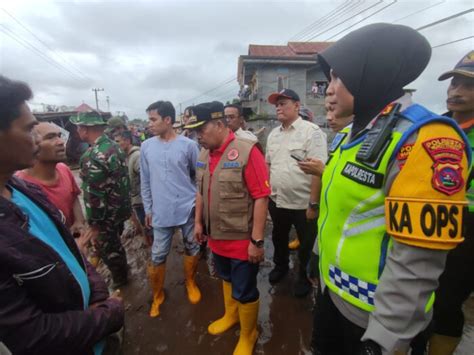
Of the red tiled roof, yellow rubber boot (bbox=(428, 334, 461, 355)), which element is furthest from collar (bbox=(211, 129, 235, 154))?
the red tiled roof

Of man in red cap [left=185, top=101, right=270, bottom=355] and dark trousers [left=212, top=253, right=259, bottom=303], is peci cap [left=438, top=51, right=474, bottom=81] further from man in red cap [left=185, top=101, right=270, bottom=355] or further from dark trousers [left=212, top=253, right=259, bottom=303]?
dark trousers [left=212, top=253, right=259, bottom=303]

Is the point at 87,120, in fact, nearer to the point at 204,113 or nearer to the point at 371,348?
the point at 204,113

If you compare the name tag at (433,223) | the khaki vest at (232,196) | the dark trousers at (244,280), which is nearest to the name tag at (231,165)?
the khaki vest at (232,196)

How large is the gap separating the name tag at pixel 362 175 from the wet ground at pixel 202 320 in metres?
2.05

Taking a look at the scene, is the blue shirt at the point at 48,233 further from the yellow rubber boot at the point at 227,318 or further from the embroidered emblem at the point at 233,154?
the yellow rubber boot at the point at 227,318

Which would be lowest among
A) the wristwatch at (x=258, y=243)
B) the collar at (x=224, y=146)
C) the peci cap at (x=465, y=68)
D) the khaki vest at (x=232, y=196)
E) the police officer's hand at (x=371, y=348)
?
the wristwatch at (x=258, y=243)

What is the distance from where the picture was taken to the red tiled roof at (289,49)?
56.2ft

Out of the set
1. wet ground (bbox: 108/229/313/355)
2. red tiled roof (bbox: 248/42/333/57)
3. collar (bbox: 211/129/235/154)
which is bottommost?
wet ground (bbox: 108/229/313/355)

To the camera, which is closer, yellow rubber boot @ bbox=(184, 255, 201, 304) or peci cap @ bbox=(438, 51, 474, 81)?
peci cap @ bbox=(438, 51, 474, 81)

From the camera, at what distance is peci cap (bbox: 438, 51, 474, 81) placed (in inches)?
66.8

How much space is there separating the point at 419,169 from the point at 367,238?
356mm

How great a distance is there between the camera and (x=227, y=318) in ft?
8.56

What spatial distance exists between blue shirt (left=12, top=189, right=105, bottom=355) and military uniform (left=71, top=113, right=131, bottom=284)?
183cm

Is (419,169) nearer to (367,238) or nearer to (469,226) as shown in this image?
(367,238)
